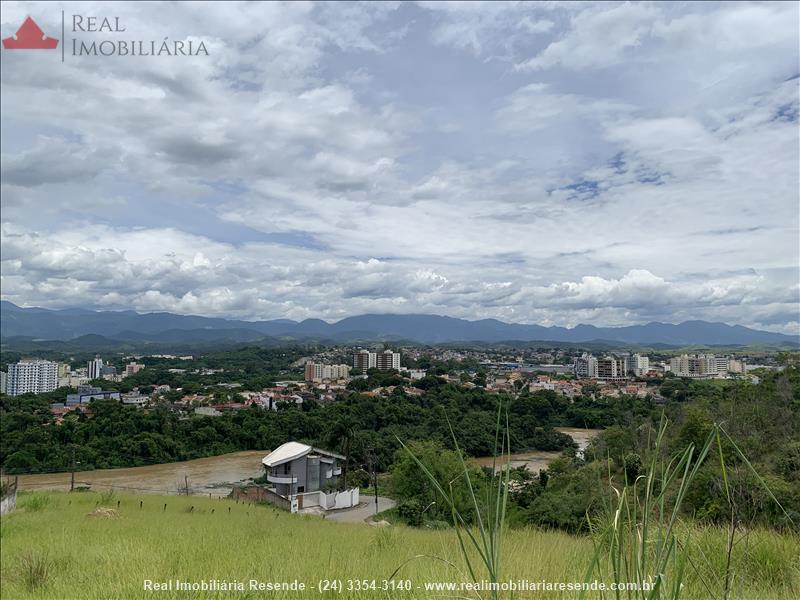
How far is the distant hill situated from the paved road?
194ft

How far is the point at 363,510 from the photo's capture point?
19.3m

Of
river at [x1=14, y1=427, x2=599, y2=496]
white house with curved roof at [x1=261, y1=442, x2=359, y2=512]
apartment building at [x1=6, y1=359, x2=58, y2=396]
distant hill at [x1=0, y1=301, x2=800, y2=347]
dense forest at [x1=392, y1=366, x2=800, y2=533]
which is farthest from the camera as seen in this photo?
distant hill at [x1=0, y1=301, x2=800, y2=347]

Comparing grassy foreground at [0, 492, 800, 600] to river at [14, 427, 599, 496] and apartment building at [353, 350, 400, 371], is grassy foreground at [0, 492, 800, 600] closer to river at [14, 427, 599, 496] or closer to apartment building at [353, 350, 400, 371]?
river at [14, 427, 599, 496]

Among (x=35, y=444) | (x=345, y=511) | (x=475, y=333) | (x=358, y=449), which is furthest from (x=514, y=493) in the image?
(x=475, y=333)

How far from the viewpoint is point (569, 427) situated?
21.6 metres

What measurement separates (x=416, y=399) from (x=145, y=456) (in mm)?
14157

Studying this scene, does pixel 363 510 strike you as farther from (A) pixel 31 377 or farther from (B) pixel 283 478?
(A) pixel 31 377

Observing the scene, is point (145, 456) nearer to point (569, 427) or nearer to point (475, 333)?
point (569, 427)

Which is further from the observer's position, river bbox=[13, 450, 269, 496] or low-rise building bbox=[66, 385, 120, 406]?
low-rise building bbox=[66, 385, 120, 406]

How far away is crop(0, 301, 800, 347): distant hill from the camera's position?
276ft

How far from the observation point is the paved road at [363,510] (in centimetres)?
1762

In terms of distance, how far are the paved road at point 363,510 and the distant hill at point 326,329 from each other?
194 ft

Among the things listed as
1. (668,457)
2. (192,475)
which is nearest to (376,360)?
(192,475)

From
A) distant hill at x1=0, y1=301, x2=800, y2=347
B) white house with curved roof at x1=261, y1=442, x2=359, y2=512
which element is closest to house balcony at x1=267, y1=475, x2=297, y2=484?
white house with curved roof at x1=261, y1=442, x2=359, y2=512
